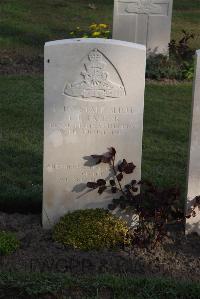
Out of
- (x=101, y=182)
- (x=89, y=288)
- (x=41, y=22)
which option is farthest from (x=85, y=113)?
(x=41, y=22)

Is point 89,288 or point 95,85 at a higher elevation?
point 95,85

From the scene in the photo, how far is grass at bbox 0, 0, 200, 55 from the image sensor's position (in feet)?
43.4

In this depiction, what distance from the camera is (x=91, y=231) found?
573 cm

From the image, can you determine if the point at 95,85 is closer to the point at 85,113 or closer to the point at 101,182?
the point at 85,113

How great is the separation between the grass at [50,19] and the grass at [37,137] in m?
2.38

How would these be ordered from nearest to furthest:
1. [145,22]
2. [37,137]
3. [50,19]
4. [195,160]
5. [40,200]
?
[195,160]
[40,200]
[37,137]
[145,22]
[50,19]

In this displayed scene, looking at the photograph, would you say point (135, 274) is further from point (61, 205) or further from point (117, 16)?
point (117, 16)

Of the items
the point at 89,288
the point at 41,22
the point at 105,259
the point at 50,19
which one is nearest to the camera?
the point at 89,288

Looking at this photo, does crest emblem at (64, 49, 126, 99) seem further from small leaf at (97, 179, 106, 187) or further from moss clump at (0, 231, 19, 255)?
moss clump at (0, 231, 19, 255)

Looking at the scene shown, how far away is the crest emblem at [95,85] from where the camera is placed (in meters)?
5.70

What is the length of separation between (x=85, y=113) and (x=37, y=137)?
8.88 feet

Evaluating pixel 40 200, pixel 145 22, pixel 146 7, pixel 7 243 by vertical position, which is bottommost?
pixel 7 243

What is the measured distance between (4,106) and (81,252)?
4.30 m

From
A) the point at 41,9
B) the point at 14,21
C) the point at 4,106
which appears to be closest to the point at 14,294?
the point at 4,106
